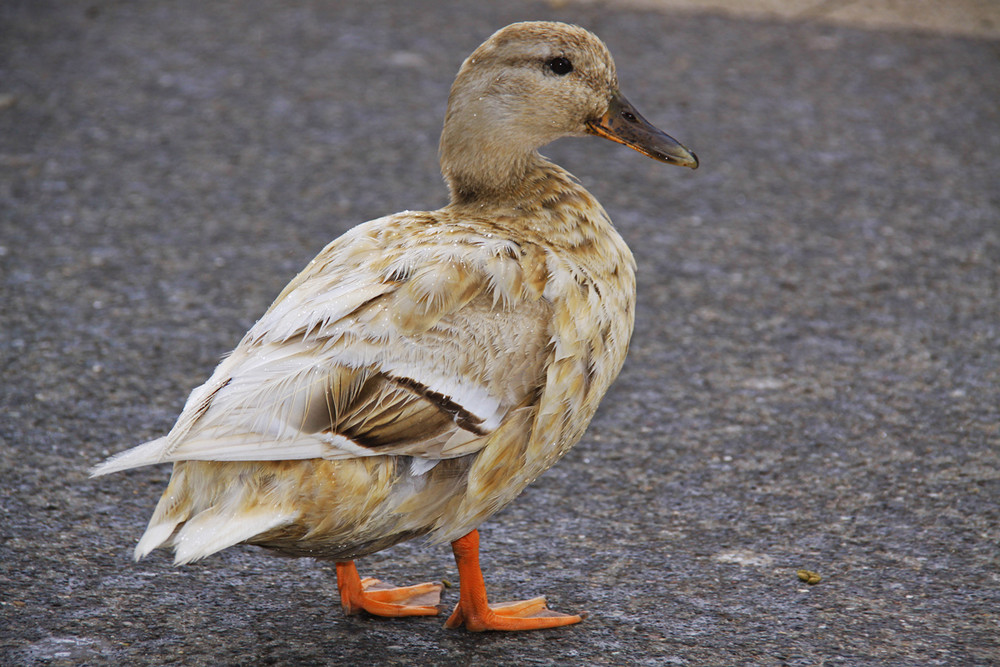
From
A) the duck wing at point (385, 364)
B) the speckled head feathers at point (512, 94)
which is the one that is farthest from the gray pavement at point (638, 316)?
the speckled head feathers at point (512, 94)

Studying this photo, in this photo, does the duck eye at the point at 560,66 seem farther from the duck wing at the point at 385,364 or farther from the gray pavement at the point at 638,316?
the gray pavement at the point at 638,316

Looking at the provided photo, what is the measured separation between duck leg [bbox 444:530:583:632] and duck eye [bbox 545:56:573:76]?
1376 mm

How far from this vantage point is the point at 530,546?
136 inches

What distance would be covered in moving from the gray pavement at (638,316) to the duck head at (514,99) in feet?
3.67

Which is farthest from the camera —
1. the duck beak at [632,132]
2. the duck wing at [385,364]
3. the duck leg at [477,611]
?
the duck beak at [632,132]

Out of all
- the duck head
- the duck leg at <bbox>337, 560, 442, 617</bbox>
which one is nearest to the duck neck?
the duck head

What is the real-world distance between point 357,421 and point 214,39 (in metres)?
5.53

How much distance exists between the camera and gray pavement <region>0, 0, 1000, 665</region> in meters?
3.07

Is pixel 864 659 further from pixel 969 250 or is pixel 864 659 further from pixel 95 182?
pixel 95 182

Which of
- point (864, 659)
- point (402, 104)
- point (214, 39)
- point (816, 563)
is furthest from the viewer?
point (214, 39)

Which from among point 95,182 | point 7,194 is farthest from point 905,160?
point 7,194

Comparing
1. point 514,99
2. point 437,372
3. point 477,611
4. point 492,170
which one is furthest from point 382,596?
point 514,99

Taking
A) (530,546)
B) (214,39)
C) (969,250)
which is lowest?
(530,546)

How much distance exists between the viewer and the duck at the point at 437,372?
2625mm
